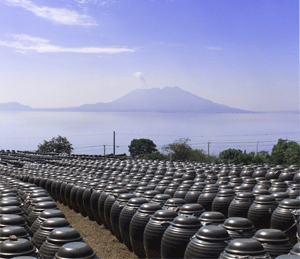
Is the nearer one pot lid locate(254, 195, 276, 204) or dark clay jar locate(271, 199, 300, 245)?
dark clay jar locate(271, 199, 300, 245)

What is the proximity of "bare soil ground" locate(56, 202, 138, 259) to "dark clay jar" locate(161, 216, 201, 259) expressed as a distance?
2.97 metres

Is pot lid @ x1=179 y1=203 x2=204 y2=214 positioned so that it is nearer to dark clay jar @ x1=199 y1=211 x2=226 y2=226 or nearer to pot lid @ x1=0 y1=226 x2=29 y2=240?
dark clay jar @ x1=199 y1=211 x2=226 y2=226

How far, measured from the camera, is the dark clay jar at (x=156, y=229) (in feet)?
27.7

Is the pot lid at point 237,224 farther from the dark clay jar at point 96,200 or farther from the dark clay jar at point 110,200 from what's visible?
the dark clay jar at point 96,200

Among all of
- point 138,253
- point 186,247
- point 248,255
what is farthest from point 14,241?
point 138,253

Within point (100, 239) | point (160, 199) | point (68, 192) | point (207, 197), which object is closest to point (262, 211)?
point (207, 197)

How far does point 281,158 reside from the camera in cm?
3531

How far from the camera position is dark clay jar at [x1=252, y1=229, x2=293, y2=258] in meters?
6.45

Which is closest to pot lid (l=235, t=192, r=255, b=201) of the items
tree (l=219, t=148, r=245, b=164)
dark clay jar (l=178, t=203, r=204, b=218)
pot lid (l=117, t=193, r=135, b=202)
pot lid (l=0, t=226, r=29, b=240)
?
dark clay jar (l=178, t=203, r=204, b=218)

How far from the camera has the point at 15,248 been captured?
5855 mm

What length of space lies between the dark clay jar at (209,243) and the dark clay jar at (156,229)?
163 cm

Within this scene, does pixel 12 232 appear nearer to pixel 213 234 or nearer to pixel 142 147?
pixel 213 234

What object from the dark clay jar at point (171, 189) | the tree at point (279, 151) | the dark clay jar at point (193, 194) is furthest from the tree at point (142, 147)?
the dark clay jar at point (193, 194)

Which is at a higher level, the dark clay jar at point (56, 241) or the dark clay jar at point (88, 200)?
the dark clay jar at point (56, 241)
